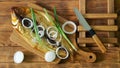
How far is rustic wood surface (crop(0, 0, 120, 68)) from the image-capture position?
1229mm

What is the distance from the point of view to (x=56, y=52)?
3.98ft

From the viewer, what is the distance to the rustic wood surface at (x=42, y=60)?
4.03 ft

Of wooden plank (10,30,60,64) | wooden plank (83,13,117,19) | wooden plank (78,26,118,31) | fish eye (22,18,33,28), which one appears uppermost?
wooden plank (83,13,117,19)

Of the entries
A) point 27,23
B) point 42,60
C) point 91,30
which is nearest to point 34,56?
point 42,60

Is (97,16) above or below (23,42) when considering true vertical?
above

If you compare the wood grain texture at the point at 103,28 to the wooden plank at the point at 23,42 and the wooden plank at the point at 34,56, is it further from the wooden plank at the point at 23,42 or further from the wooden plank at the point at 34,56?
the wooden plank at the point at 23,42

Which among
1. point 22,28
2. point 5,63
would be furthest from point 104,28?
point 5,63

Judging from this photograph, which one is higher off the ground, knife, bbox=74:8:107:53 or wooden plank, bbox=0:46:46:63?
knife, bbox=74:8:107:53

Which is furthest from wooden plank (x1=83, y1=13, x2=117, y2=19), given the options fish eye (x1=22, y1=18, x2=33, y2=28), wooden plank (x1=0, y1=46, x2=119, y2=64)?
fish eye (x1=22, y1=18, x2=33, y2=28)

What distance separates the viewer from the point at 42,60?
1.24 metres

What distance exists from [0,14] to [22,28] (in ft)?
0.47

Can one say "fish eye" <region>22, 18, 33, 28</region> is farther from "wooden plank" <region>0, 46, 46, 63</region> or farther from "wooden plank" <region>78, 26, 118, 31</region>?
"wooden plank" <region>78, 26, 118, 31</region>

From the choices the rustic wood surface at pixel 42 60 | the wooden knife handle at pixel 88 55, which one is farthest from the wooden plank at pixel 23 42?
the wooden knife handle at pixel 88 55

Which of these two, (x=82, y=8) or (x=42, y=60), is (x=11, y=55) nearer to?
(x=42, y=60)
